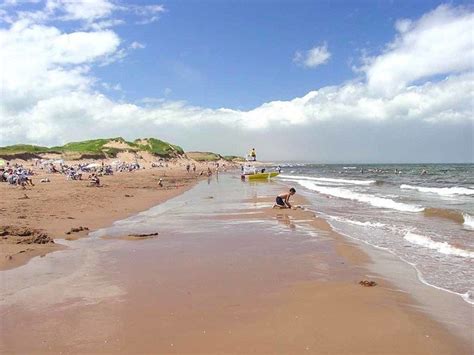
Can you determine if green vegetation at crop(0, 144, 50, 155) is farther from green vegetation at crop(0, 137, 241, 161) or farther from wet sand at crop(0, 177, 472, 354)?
wet sand at crop(0, 177, 472, 354)

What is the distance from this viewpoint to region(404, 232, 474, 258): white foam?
1048cm

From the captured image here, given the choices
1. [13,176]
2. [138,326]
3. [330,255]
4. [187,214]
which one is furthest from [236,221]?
[13,176]

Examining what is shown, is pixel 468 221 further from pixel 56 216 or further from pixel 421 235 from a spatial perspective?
pixel 56 216

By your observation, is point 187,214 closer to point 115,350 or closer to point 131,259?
point 131,259

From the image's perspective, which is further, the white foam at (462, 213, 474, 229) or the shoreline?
the white foam at (462, 213, 474, 229)

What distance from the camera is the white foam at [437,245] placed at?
34.4 ft

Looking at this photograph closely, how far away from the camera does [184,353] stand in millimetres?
4719

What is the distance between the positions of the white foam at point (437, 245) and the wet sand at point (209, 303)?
2329mm

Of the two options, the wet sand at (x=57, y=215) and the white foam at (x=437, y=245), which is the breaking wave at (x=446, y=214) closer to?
the white foam at (x=437, y=245)

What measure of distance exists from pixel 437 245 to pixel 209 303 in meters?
7.86

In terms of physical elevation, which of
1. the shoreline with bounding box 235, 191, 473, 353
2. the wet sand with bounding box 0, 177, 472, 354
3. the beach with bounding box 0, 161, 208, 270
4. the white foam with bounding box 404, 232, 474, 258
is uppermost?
the beach with bounding box 0, 161, 208, 270

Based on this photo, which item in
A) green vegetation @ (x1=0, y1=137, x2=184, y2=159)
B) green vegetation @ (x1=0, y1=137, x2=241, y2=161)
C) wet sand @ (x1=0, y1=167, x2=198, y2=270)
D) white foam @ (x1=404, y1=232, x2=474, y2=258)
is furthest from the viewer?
green vegetation @ (x1=0, y1=137, x2=184, y2=159)

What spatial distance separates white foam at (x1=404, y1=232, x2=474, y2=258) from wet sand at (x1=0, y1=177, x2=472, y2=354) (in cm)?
233

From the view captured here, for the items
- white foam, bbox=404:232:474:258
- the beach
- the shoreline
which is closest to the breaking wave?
white foam, bbox=404:232:474:258
